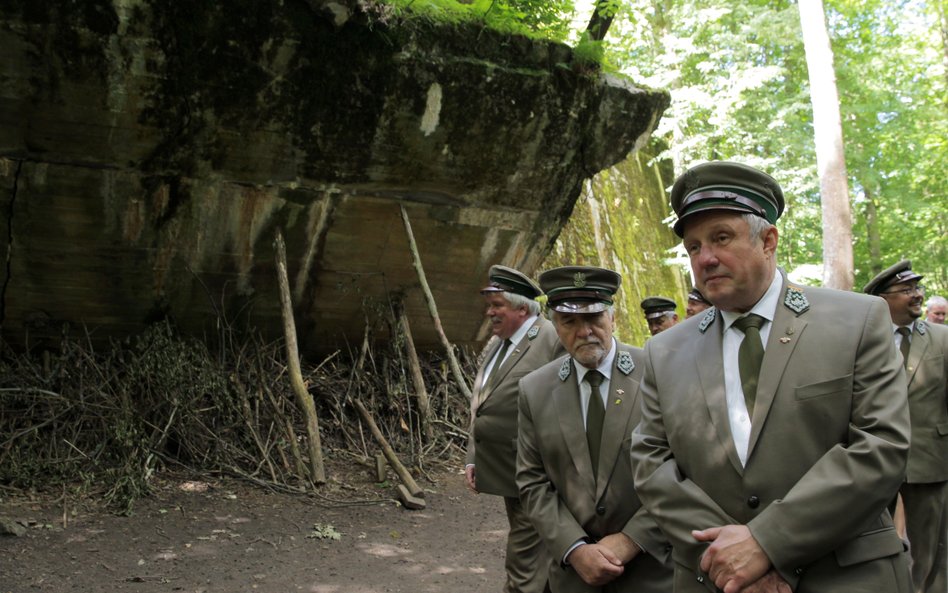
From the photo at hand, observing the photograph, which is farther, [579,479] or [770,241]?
[579,479]

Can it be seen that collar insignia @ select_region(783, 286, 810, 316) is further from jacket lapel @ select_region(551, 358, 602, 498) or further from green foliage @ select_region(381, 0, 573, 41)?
green foliage @ select_region(381, 0, 573, 41)

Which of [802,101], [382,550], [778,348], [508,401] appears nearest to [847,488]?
[778,348]

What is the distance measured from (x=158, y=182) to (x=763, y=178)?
274 inches

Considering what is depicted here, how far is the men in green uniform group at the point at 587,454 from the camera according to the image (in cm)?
311

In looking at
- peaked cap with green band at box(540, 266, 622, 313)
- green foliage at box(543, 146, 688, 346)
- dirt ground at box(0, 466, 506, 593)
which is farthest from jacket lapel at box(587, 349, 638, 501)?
green foliage at box(543, 146, 688, 346)

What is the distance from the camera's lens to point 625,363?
3611mm

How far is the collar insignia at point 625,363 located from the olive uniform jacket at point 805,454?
946 mm

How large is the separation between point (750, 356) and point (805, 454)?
33 centimetres

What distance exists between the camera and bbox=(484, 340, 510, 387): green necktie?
5188 millimetres

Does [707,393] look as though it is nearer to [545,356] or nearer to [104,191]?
[545,356]

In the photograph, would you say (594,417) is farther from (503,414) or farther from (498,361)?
(498,361)

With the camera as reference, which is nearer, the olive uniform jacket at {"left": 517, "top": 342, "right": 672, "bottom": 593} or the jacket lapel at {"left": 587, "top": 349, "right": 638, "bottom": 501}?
the olive uniform jacket at {"left": 517, "top": 342, "right": 672, "bottom": 593}

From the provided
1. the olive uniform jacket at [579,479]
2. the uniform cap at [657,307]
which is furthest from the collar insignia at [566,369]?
the uniform cap at [657,307]

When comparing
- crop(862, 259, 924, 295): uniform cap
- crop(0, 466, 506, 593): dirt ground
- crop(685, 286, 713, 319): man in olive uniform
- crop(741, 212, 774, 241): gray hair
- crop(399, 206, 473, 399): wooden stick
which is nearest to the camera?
crop(741, 212, 774, 241): gray hair
